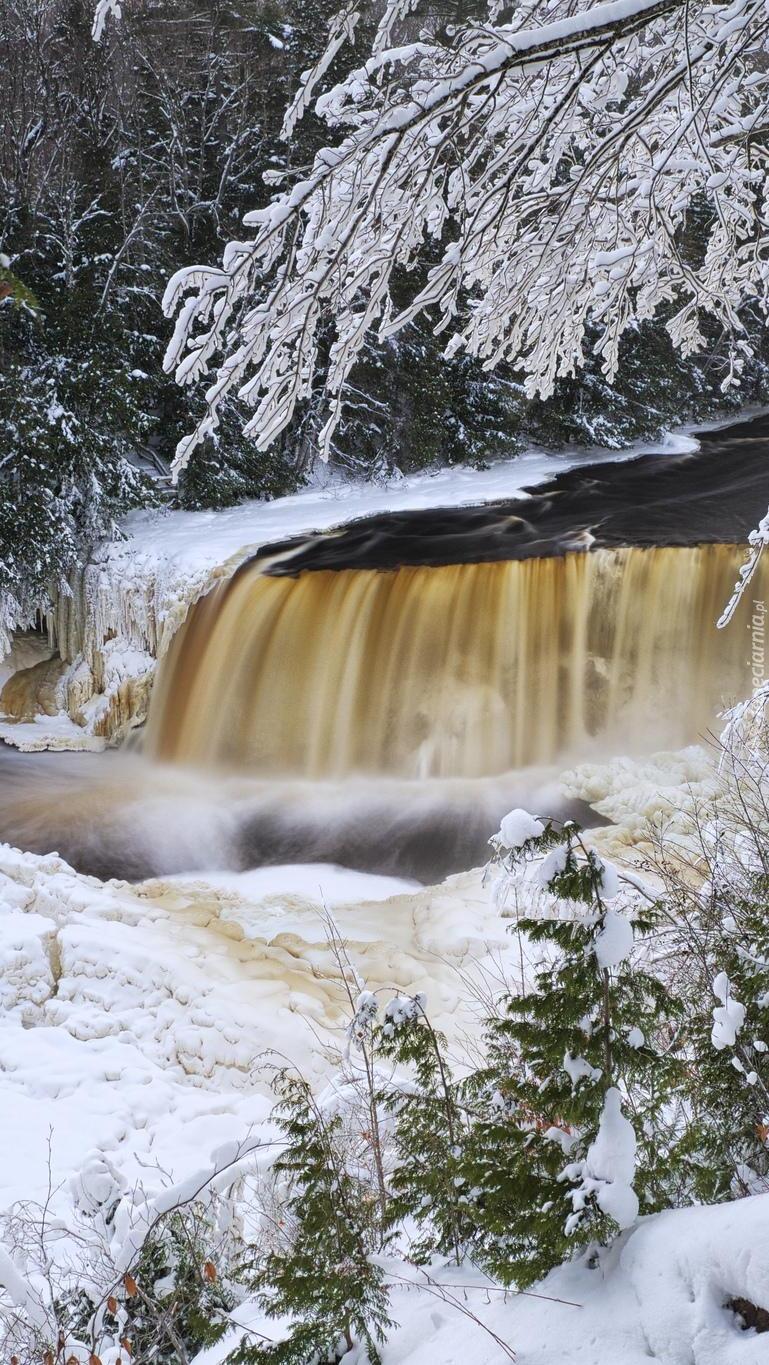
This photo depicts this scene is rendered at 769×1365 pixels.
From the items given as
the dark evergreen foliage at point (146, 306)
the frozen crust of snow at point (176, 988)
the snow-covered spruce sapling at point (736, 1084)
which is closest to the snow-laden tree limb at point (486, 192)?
the snow-covered spruce sapling at point (736, 1084)


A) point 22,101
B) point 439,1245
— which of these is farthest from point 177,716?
point 22,101

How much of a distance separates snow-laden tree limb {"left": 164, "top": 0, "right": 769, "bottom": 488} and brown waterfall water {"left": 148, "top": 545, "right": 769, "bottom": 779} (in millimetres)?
5065

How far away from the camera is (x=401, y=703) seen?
8055mm

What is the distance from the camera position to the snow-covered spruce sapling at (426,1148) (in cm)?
189

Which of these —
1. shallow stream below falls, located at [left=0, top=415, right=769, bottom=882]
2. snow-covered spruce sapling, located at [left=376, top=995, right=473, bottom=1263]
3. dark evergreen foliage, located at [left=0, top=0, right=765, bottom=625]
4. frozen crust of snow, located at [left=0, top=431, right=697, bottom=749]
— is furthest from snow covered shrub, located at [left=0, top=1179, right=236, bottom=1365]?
dark evergreen foliage, located at [left=0, top=0, right=765, bottom=625]

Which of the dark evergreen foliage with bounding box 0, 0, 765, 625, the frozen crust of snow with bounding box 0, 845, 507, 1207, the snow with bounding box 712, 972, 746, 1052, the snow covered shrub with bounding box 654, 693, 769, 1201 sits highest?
the dark evergreen foliage with bounding box 0, 0, 765, 625

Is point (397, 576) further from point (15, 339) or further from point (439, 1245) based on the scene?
point (439, 1245)

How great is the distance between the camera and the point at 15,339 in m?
10.3

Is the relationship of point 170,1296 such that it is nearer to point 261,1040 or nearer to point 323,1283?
point 323,1283

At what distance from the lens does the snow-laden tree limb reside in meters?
1.66

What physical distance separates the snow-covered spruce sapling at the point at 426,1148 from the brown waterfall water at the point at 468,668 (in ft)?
18.3

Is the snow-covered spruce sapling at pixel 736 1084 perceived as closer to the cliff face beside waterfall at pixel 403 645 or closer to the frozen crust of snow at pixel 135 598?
the cliff face beside waterfall at pixel 403 645

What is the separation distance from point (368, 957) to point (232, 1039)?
1.18 m

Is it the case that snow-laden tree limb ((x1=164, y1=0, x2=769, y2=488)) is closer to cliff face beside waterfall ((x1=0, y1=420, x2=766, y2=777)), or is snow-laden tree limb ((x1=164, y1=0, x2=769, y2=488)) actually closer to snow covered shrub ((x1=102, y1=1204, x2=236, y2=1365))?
snow covered shrub ((x1=102, y1=1204, x2=236, y2=1365))
